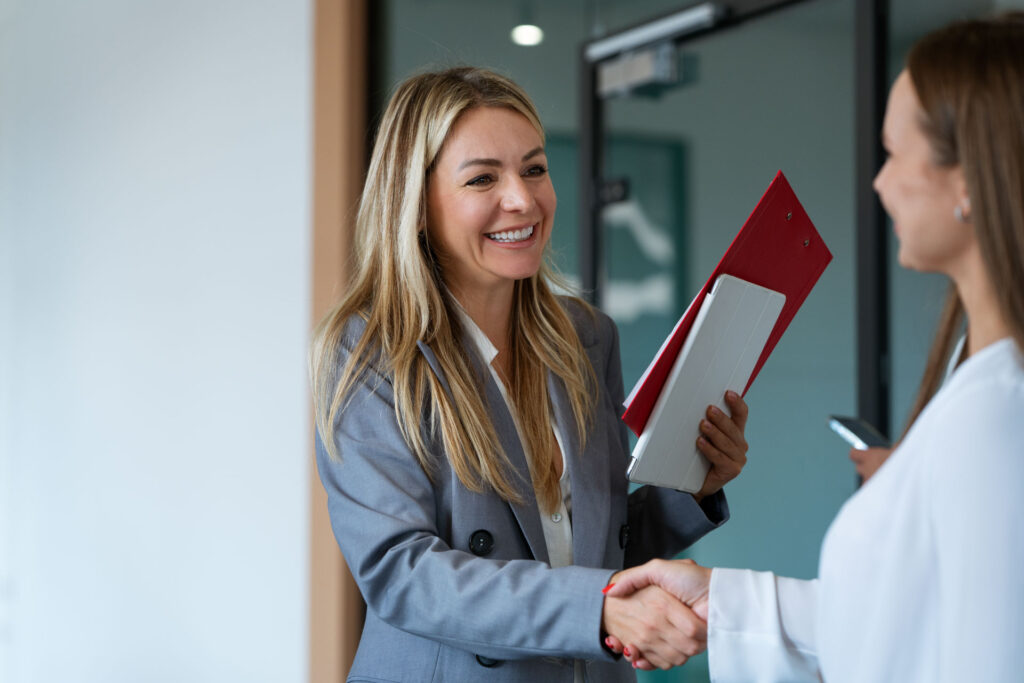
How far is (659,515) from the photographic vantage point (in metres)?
1.76

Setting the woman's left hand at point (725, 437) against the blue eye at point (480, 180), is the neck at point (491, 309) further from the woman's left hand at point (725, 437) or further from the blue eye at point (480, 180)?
the woman's left hand at point (725, 437)

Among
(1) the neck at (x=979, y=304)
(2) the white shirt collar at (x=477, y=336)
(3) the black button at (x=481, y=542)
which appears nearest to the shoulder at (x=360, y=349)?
(2) the white shirt collar at (x=477, y=336)

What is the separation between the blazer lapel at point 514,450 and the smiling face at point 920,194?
0.68 m

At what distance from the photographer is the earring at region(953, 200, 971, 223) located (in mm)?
998

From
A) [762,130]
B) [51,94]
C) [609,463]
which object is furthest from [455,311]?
[51,94]

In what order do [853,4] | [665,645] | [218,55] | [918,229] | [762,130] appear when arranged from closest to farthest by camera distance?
[918,229] < [665,645] < [853,4] < [762,130] < [218,55]

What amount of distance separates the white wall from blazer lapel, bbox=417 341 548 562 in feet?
7.69

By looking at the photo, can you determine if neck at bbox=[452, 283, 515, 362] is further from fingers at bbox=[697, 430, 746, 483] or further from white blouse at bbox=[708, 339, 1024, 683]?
white blouse at bbox=[708, 339, 1024, 683]

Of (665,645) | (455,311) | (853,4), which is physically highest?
(853,4)

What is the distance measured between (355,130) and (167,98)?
3.81 ft

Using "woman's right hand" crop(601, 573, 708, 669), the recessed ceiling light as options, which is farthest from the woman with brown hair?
the recessed ceiling light

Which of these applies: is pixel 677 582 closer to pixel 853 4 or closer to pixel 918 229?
pixel 918 229

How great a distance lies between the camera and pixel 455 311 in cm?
168

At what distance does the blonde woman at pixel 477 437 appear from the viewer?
4.56 feet
